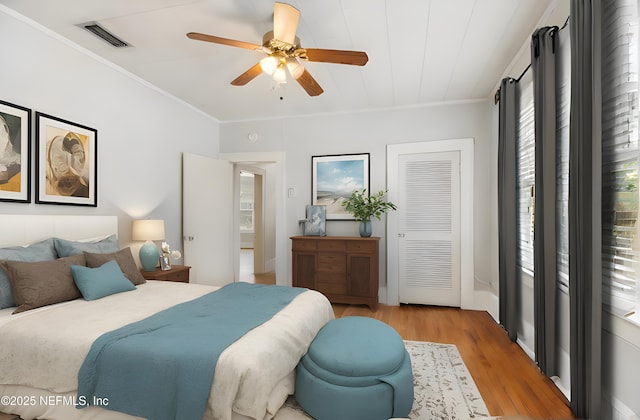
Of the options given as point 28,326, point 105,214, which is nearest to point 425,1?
point 28,326

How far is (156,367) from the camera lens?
149 centimetres

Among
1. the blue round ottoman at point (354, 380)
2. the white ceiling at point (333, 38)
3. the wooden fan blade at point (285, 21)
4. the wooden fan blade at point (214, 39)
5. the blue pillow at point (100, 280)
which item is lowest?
the blue round ottoman at point (354, 380)

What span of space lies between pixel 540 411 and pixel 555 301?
70cm

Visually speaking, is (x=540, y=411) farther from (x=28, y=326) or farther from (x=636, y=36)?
(x=28, y=326)

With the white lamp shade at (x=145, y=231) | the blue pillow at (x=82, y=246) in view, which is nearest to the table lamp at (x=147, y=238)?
the white lamp shade at (x=145, y=231)

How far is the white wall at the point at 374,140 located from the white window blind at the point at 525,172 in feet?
2.57

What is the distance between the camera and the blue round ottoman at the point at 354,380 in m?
1.72

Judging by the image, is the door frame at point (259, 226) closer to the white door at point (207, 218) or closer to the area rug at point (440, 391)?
the white door at point (207, 218)

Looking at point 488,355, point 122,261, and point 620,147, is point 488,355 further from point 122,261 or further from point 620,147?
point 122,261

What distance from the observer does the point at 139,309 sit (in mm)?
2129

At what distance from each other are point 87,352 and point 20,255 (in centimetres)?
120

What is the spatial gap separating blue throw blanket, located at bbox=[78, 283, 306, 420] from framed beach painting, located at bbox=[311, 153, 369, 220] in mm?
3019

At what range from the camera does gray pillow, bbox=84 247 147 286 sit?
2.58m

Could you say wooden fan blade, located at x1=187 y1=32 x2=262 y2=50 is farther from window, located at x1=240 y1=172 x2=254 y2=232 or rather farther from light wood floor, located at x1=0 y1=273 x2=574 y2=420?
window, located at x1=240 y1=172 x2=254 y2=232
